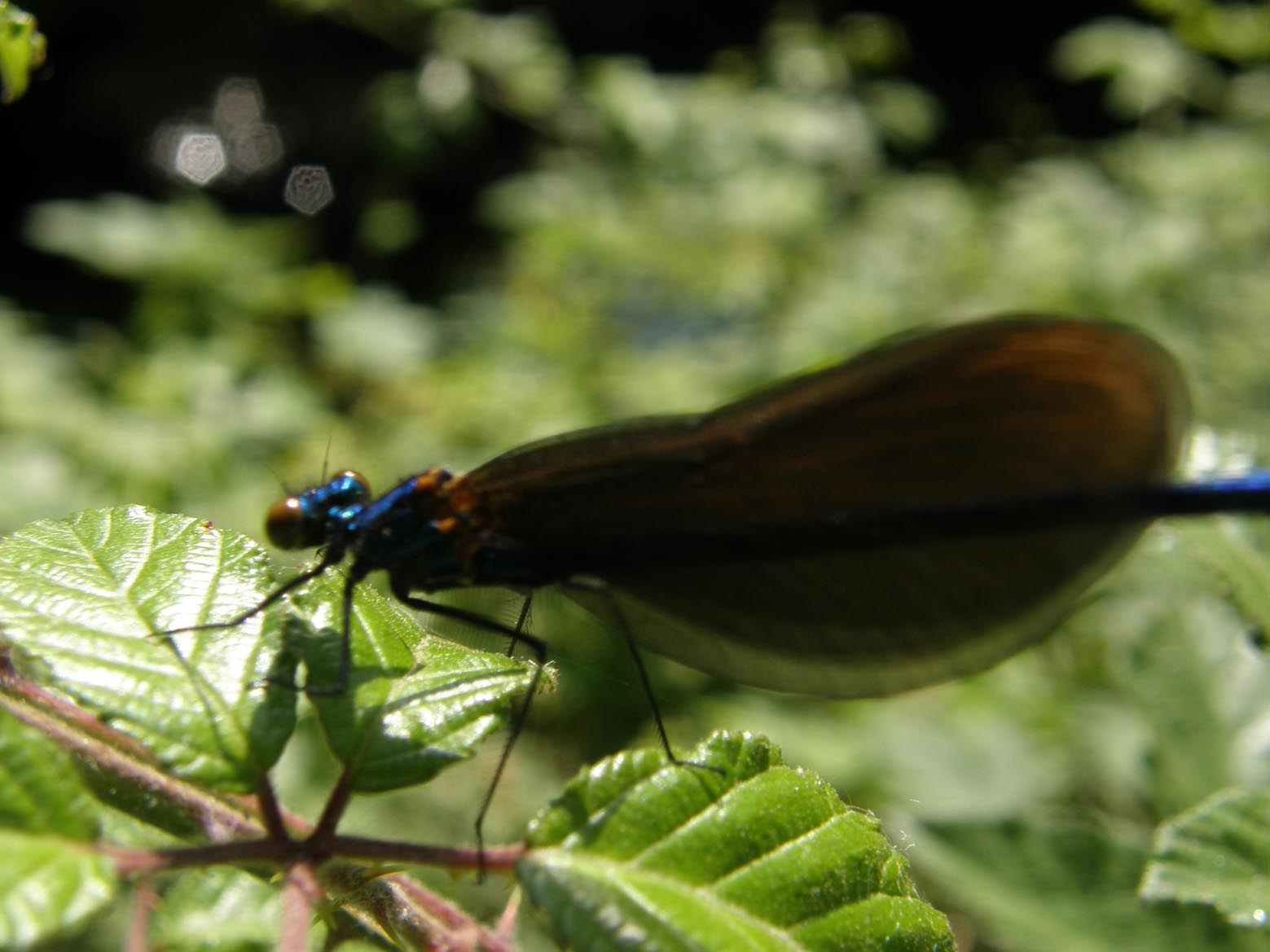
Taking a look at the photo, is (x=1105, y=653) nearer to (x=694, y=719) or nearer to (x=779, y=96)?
(x=694, y=719)

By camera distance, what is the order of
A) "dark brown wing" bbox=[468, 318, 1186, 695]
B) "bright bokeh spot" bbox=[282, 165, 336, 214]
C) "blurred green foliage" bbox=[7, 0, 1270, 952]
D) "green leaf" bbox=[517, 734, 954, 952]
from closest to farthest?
1. "green leaf" bbox=[517, 734, 954, 952]
2. "dark brown wing" bbox=[468, 318, 1186, 695]
3. "blurred green foliage" bbox=[7, 0, 1270, 952]
4. "bright bokeh spot" bbox=[282, 165, 336, 214]

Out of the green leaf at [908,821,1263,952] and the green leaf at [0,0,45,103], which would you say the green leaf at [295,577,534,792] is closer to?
the green leaf at [0,0,45,103]

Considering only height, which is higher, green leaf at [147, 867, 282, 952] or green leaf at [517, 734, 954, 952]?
green leaf at [517, 734, 954, 952]

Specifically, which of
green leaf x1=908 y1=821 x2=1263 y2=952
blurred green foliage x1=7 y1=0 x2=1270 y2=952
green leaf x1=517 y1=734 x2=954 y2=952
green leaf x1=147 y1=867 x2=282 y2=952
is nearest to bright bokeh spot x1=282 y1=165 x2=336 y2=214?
blurred green foliage x1=7 y1=0 x2=1270 y2=952

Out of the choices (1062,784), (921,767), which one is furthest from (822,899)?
(1062,784)

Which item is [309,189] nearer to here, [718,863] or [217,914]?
[217,914]

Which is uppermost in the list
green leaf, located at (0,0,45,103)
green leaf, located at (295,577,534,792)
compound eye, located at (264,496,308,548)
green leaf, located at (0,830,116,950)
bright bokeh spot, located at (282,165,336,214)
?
bright bokeh spot, located at (282,165,336,214)
